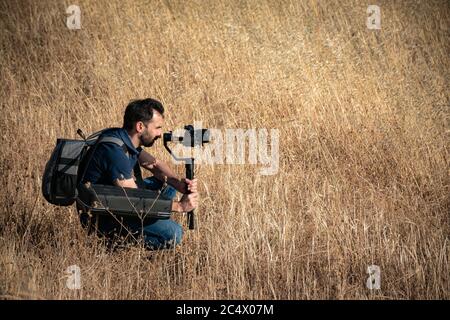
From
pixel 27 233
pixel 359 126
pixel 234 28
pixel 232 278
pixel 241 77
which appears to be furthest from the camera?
pixel 234 28

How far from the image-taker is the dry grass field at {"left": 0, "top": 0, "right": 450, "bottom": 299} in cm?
406

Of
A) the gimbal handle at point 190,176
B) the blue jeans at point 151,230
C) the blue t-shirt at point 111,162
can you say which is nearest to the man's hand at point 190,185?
the gimbal handle at point 190,176

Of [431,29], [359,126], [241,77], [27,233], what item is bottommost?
[27,233]

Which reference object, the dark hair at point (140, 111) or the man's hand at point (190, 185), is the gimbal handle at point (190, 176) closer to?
the man's hand at point (190, 185)

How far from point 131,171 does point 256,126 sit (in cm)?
240

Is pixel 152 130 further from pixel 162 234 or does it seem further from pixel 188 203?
pixel 162 234

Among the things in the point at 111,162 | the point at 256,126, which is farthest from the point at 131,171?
the point at 256,126

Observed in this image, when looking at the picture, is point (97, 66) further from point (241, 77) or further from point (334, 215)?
point (334, 215)

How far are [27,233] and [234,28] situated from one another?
4.04m

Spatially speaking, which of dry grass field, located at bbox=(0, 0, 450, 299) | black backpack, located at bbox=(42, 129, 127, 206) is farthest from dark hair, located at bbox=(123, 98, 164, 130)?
dry grass field, located at bbox=(0, 0, 450, 299)

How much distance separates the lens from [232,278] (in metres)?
4.01

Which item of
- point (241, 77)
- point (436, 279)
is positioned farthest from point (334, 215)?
point (241, 77)

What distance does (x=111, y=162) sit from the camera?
13.2ft

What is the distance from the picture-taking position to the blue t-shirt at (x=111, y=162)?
4.00m
